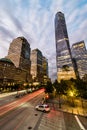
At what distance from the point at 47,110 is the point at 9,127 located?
1247 cm

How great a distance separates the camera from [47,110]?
1093 inches

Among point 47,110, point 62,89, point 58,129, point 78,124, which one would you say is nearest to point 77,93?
point 62,89

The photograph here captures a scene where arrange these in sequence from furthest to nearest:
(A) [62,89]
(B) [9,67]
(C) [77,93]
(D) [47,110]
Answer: (B) [9,67]
(A) [62,89]
(C) [77,93]
(D) [47,110]

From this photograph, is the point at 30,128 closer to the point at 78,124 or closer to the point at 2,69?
the point at 78,124

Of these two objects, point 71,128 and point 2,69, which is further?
point 2,69

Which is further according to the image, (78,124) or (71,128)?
(78,124)

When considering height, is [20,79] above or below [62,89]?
above

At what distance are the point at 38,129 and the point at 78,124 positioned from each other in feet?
26.3

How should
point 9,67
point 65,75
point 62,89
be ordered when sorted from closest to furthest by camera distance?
point 62,89 < point 9,67 < point 65,75

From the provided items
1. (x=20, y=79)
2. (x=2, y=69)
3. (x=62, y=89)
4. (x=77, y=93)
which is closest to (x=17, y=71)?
(x=20, y=79)

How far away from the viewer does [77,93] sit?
55844 millimetres

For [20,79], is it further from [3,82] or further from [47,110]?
[47,110]

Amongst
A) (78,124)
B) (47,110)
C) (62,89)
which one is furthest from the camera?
(62,89)

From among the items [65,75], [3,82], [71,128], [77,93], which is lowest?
[71,128]
